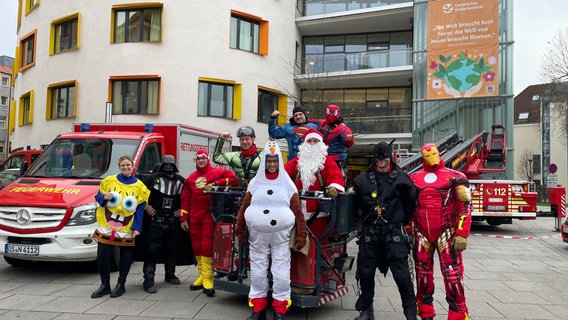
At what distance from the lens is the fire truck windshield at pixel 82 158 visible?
279 inches

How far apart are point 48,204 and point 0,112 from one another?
61.6 metres

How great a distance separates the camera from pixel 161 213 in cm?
584

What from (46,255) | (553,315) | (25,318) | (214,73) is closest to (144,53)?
(214,73)

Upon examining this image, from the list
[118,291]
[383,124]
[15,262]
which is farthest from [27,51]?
[118,291]

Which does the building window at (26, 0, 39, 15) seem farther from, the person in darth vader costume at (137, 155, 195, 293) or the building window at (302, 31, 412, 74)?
the person in darth vader costume at (137, 155, 195, 293)

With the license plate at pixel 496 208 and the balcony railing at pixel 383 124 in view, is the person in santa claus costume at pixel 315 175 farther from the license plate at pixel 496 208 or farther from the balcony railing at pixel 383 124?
the balcony railing at pixel 383 124

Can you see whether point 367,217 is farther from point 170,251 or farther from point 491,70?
point 491,70

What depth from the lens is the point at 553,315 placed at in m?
5.04

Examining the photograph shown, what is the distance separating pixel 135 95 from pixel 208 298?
15.9 meters

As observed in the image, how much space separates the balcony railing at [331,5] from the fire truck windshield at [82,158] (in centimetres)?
1885

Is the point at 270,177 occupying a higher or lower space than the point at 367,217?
higher

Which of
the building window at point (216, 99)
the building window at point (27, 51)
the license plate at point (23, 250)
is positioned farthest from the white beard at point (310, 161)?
the building window at point (27, 51)

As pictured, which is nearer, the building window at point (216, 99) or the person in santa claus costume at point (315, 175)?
the person in santa claus costume at point (315, 175)

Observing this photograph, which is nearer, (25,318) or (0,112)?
(25,318)
